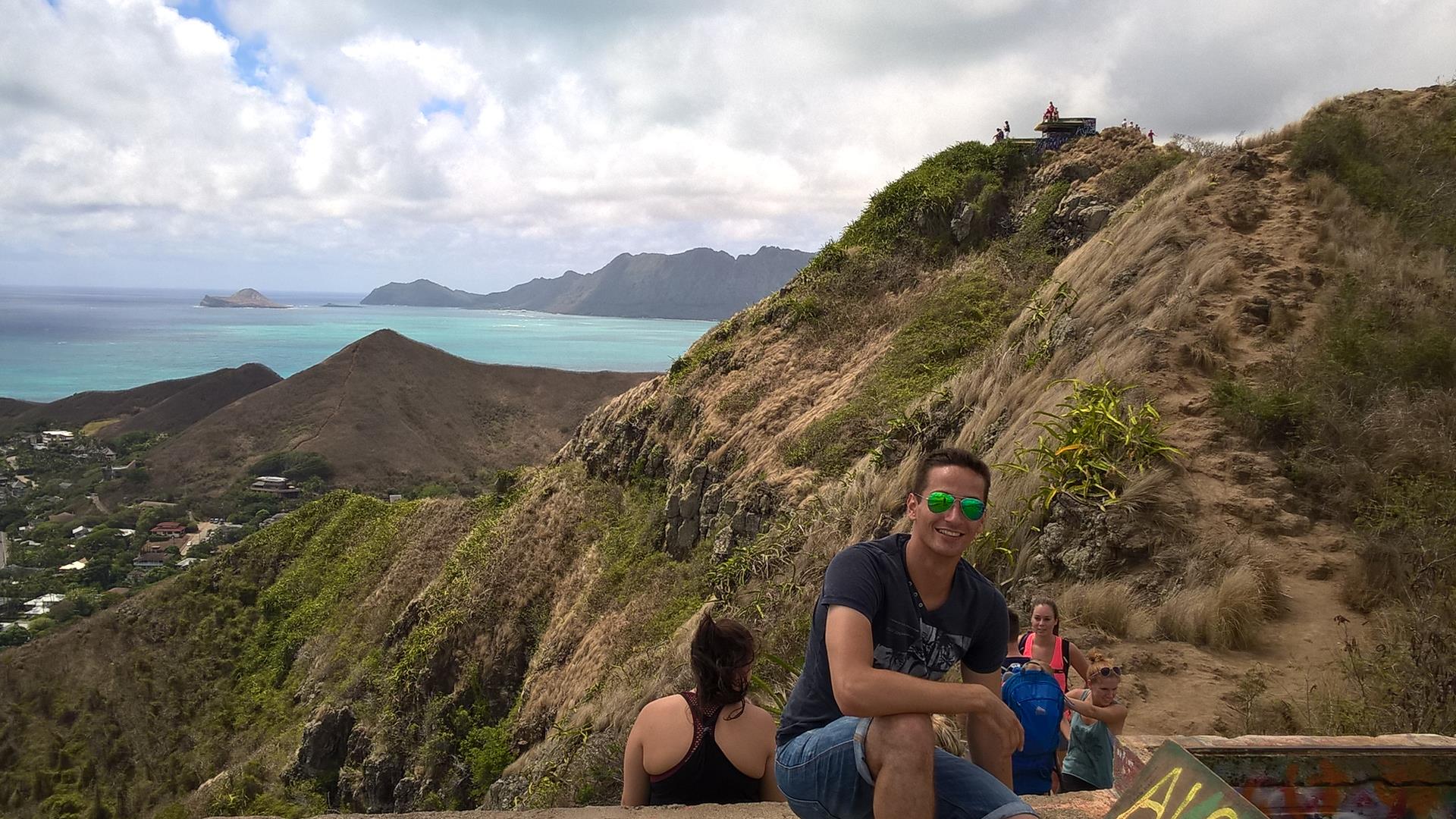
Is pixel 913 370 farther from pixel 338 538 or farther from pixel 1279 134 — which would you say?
pixel 338 538

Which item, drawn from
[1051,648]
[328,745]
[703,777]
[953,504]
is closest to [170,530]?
[328,745]

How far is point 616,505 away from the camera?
51.9 feet

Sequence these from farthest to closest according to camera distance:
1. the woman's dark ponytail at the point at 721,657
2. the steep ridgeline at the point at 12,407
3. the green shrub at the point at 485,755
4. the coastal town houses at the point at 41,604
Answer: the steep ridgeline at the point at 12,407, the coastal town houses at the point at 41,604, the green shrub at the point at 485,755, the woman's dark ponytail at the point at 721,657

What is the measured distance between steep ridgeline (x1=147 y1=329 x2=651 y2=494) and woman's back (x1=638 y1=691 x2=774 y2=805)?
64751 millimetres

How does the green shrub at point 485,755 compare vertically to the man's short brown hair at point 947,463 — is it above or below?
below

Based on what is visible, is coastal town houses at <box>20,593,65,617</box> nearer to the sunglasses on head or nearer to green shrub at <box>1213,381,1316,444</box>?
green shrub at <box>1213,381,1316,444</box>

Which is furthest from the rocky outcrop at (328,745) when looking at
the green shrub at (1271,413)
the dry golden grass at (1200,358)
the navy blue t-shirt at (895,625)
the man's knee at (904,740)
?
the man's knee at (904,740)

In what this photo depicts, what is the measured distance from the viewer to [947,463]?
2.42 m

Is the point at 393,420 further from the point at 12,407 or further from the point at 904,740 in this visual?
the point at 904,740

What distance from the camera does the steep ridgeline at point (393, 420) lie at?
67.4 metres

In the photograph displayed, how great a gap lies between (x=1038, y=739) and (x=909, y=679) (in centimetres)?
168

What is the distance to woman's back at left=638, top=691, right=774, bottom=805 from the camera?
119 inches

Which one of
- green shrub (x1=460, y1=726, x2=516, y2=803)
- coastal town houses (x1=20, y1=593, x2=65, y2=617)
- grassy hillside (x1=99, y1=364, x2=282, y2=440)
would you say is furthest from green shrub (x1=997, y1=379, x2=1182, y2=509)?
grassy hillside (x1=99, y1=364, x2=282, y2=440)

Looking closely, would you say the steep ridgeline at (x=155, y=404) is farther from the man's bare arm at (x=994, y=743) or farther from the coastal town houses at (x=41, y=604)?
the man's bare arm at (x=994, y=743)
